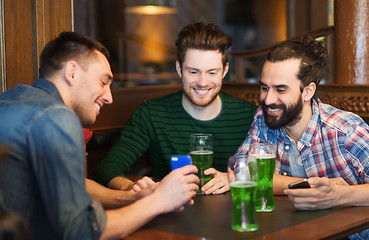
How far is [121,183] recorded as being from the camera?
93.9 inches

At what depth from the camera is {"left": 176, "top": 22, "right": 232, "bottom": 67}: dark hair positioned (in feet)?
9.35

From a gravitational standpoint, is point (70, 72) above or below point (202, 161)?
above

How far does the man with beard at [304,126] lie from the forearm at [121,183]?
59 cm

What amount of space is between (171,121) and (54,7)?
35.1 inches

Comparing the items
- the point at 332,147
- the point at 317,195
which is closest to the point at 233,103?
the point at 332,147

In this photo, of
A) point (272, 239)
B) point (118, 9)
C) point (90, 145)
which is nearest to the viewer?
point (272, 239)

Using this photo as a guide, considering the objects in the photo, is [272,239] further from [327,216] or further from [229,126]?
[229,126]

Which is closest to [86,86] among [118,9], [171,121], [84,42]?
[84,42]

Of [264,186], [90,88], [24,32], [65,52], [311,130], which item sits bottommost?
[264,186]

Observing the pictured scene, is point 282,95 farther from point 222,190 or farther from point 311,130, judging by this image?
point 222,190

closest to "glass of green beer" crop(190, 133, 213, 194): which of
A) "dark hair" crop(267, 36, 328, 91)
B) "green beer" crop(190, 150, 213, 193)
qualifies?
"green beer" crop(190, 150, 213, 193)

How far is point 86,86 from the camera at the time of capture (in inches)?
70.7

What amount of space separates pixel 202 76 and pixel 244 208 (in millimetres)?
1289

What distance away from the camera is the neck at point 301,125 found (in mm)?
2531
